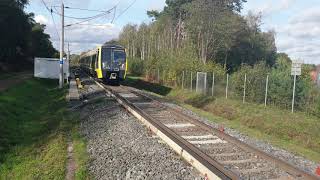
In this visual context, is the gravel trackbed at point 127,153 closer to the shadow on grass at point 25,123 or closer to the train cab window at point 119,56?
the shadow on grass at point 25,123

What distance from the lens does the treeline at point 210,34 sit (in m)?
63.8

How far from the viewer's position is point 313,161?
11.6m

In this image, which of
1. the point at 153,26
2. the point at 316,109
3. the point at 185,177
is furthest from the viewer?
the point at 153,26

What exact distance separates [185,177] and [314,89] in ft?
44.2

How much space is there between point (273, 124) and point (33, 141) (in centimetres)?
918

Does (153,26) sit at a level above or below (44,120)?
above

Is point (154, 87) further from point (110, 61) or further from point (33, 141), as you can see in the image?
point (33, 141)

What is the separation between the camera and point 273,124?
58.9 feet

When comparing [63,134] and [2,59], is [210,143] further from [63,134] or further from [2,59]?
[2,59]

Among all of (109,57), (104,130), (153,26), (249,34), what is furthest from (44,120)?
(153,26)

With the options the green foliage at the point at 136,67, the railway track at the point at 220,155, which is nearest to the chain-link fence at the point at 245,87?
the railway track at the point at 220,155

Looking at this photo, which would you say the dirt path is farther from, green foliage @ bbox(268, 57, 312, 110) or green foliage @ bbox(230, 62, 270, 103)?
green foliage @ bbox(268, 57, 312, 110)

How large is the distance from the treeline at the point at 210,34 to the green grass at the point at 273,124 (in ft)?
63.4

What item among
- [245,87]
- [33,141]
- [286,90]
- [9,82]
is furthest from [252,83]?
[9,82]
